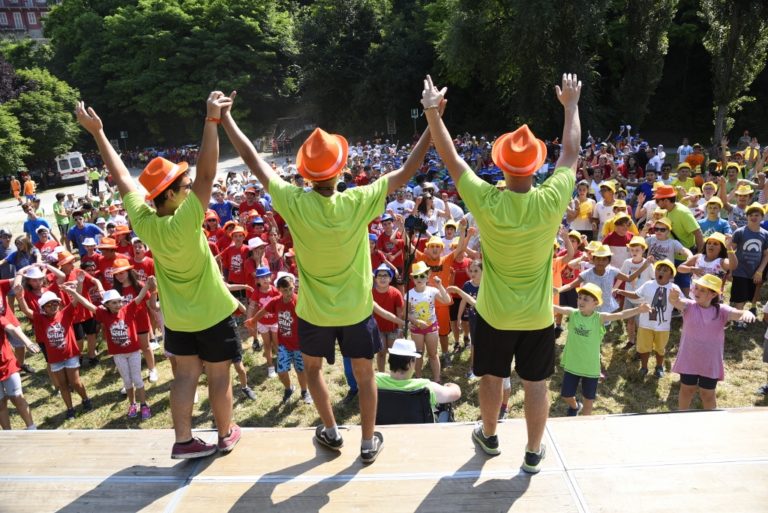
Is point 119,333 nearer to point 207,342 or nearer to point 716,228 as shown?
point 207,342

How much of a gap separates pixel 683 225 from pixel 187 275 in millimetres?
7212

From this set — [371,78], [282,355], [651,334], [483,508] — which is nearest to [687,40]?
[371,78]

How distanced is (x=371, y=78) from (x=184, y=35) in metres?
16.0

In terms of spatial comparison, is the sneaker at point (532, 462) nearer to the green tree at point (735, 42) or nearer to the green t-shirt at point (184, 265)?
the green t-shirt at point (184, 265)

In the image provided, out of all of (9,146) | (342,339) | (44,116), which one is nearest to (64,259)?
(342,339)

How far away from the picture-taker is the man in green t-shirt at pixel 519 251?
295cm

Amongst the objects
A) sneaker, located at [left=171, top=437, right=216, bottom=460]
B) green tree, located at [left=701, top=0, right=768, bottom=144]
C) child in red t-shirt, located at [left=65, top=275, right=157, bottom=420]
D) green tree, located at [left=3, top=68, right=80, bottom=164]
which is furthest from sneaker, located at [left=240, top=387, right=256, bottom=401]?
green tree, located at [left=3, top=68, right=80, bottom=164]

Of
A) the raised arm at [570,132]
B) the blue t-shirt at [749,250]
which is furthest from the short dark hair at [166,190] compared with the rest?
the blue t-shirt at [749,250]

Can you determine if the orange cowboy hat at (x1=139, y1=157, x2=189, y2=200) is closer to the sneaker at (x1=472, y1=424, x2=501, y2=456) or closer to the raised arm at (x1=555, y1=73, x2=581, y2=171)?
the raised arm at (x1=555, y1=73, x2=581, y2=171)

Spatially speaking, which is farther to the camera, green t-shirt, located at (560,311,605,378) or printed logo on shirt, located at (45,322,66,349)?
printed logo on shirt, located at (45,322,66,349)

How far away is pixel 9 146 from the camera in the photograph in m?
31.5

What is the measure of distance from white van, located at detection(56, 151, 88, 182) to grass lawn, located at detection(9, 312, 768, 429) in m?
31.8

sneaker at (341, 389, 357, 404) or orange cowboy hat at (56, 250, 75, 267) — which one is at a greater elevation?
orange cowboy hat at (56, 250, 75, 267)

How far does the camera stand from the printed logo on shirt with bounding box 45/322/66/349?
Answer: 638 cm
